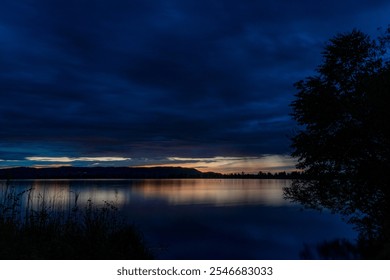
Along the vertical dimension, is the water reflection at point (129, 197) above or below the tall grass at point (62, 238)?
below

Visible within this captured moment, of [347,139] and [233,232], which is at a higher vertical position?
[347,139]

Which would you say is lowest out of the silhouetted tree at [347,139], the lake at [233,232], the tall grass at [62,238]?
the lake at [233,232]

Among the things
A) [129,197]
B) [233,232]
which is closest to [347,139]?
[233,232]

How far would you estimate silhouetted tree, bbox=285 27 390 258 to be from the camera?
74.5 ft

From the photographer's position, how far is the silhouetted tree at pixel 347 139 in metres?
22.7


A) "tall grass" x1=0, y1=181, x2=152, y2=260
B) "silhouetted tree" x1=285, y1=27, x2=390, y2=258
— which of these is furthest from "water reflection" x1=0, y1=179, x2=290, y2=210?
"silhouetted tree" x1=285, y1=27, x2=390, y2=258

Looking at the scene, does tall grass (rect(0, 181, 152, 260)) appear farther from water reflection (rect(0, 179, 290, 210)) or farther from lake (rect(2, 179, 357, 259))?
lake (rect(2, 179, 357, 259))

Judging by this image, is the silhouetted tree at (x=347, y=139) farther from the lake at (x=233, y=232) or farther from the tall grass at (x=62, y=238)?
the tall grass at (x=62, y=238)

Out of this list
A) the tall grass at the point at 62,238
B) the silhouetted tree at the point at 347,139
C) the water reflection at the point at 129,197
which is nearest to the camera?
the tall grass at the point at 62,238

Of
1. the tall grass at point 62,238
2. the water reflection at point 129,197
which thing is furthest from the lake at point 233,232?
the water reflection at point 129,197

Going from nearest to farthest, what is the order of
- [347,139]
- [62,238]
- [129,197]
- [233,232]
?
[62,238], [347,139], [233,232], [129,197]

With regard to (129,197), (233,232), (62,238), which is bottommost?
(233,232)

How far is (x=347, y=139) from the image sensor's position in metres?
24.8

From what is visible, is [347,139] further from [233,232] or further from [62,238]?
[62,238]
